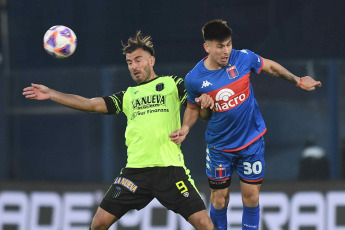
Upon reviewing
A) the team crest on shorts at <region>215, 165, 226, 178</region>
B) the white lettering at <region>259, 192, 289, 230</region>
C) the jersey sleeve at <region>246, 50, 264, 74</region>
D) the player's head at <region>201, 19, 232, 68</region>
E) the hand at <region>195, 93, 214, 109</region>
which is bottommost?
the white lettering at <region>259, 192, 289, 230</region>

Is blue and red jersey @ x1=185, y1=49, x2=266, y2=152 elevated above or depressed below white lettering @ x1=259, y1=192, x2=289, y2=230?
above

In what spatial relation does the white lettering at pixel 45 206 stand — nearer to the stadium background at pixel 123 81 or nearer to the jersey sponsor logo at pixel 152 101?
the stadium background at pixel 123 81

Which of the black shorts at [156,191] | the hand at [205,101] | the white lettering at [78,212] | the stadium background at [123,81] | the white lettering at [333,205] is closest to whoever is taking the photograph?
the hand at [205,101]

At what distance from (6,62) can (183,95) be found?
11.7ft

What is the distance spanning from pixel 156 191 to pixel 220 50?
132cm

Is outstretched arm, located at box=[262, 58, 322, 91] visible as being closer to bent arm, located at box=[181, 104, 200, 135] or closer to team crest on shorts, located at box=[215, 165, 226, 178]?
bent arm, located at box=[181, 104, 200, 135]

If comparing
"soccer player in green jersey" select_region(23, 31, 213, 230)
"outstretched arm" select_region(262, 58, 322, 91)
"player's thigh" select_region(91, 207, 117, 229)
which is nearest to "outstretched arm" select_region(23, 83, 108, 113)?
"soccer player in green jersey" select_region(23, 31, 213, 230)

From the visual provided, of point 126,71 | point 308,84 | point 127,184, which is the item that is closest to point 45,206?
point 126,71

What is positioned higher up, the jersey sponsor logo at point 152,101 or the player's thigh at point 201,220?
the jersey sponsor logo at point 152,101

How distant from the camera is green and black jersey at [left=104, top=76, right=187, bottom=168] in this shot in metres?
7.26

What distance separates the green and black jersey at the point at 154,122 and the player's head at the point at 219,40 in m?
0.47

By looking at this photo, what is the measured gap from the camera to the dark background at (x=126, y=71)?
977 centimetres

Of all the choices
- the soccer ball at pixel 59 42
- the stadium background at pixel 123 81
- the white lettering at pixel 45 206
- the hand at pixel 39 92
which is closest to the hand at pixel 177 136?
the hand at pixel 39 92

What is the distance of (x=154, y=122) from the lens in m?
7.28
